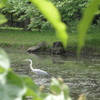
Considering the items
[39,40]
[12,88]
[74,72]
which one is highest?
[12,88]

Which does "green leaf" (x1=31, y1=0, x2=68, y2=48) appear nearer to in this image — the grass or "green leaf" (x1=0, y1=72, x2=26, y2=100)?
"green leaf" (x1=0, y1=72, x2=26, y2=100)

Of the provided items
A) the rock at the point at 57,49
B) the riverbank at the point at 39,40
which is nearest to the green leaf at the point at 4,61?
the riverbank at the point at 39,40

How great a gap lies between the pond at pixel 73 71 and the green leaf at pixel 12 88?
351 inches

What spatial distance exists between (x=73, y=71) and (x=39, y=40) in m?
9.20

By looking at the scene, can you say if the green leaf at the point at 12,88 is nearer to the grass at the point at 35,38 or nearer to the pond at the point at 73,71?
the pond at the point at 73,71

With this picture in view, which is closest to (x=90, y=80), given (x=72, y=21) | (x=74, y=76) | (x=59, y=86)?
(x=74, y=76)

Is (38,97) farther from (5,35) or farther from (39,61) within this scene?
(5,35)

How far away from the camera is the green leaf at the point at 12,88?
1.23 ft

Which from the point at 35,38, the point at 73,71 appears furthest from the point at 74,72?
the point at 35,38

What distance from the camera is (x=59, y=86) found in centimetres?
48

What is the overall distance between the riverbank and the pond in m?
1.37

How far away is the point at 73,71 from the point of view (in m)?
13.5

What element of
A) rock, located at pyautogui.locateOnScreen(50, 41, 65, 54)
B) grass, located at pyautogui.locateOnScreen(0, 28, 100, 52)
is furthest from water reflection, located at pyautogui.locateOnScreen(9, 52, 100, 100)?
grass, located at pyautogui.locateOnScreen(0, 28, 100, 52)

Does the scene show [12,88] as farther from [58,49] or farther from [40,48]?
[40,48]
